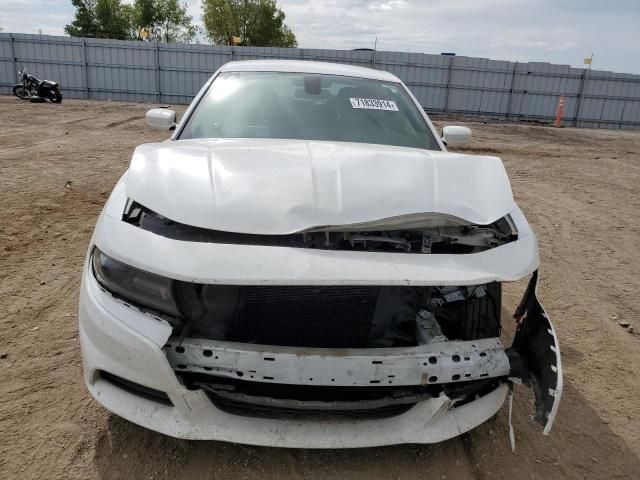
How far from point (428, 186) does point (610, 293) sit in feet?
9.14

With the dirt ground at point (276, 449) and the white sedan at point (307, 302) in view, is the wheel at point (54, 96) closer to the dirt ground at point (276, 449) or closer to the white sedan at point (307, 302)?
the dirt ground at point (276, 449)

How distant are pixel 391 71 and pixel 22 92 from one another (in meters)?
13.5

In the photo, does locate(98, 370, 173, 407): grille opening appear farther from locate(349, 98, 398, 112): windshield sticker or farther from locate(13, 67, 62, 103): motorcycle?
locate(13, 67, 62, 103): motorcycle

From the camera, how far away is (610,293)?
390 centimetres

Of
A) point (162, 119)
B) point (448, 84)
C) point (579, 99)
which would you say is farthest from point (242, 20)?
point (162, 119)

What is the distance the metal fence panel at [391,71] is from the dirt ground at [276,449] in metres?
13.5

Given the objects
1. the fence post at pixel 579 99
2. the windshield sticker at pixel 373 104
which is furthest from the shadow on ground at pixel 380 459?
the fence post at pixel 579 99

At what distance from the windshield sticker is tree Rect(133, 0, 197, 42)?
49184 millimetres

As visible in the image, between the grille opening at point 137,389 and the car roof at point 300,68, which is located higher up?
the car roof at point 300,68

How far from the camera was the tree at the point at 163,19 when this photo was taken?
46.7 m

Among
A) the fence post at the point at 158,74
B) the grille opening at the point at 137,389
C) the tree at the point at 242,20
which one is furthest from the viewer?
the tree at the point at 242,20

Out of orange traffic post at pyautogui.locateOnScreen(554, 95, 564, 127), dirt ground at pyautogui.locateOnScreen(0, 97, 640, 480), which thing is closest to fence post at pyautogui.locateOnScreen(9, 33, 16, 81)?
dirt ground at pyautogui.locateOnScreen(0, 97, 640, 480)

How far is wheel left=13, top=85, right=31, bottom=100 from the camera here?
1631cm

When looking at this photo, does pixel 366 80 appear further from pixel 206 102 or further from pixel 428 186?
pixel 428 186
